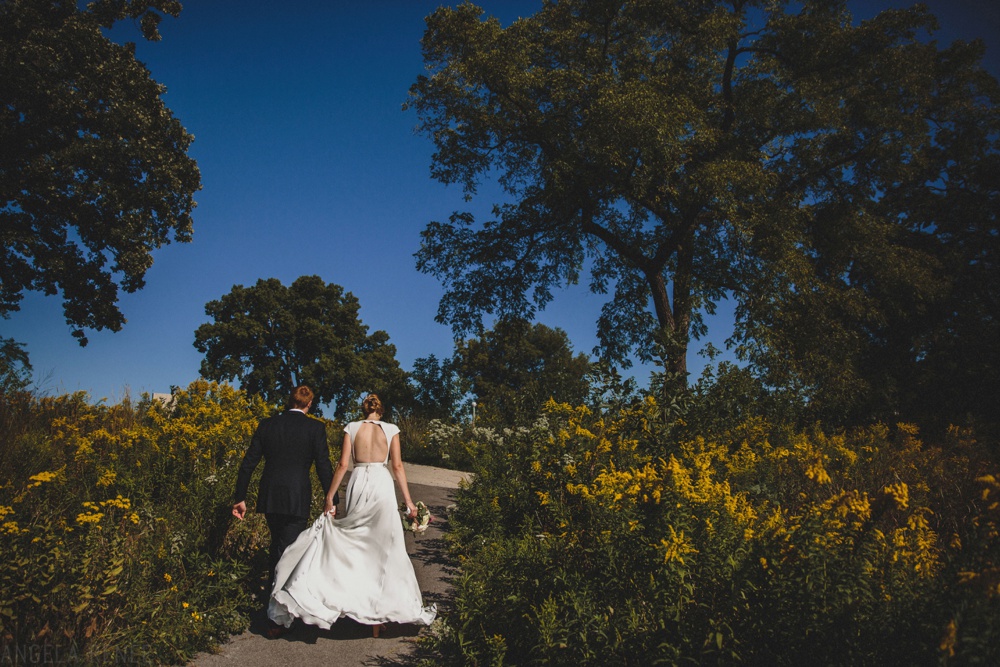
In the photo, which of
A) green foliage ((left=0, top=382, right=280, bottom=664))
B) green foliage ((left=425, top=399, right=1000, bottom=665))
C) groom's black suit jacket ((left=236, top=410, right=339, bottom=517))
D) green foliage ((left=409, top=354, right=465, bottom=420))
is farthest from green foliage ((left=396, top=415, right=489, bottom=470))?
green foliage ((left=425, top=399, right=1000, bottom=665))

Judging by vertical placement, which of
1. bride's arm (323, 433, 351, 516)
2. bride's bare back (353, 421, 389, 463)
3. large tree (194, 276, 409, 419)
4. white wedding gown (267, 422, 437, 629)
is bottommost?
white wedding gown (267, 422, 437, 629)

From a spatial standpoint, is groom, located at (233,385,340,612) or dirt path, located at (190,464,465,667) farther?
groom, located at (233,385,340,612)

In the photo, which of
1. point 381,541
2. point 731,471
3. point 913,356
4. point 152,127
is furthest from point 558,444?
point 913,356

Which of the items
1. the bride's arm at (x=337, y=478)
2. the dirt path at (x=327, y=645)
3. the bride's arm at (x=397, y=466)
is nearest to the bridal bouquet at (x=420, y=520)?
the dirt path at (x=327, y=645)

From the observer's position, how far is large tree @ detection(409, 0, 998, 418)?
13703 millimetres

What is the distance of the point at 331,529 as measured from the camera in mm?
5277

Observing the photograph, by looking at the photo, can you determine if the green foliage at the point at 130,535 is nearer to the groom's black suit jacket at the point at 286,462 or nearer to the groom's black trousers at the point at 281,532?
the groom's black trousers at the point at 281,532

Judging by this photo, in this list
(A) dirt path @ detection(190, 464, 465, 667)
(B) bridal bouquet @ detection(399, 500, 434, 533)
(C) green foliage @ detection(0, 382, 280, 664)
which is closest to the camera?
(C) green foliage @ detection(0, 382, 280, 664)

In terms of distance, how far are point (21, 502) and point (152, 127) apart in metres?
15.6

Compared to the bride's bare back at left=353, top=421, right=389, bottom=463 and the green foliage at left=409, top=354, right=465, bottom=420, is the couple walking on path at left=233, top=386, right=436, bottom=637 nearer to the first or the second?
the bride's bare back at left=353, top=421, right=389, bottom=463

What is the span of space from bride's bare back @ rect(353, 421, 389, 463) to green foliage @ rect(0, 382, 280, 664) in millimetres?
1333

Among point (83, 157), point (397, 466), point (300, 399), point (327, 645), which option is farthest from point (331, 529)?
point (83, 157)

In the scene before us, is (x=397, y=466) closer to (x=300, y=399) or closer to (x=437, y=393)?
(x=300, y=399)

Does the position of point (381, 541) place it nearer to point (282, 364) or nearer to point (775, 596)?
point (775, 596)
